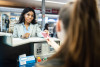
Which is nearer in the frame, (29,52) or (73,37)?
(73,37)

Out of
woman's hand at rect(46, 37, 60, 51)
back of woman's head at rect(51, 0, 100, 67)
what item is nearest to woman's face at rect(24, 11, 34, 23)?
woman's hand at rect(46, 37, 60, 51)

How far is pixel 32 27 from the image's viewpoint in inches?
79.6

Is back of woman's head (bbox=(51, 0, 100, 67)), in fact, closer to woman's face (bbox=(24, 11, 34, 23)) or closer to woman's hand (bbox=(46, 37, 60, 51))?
woman's hand (bbox=(46, 37, 60, 51))

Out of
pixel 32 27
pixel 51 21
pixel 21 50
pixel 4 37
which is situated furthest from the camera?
pixel 51 21

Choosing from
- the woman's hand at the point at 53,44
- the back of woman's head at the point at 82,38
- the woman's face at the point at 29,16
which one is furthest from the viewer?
the woman's face at the point at 29,16

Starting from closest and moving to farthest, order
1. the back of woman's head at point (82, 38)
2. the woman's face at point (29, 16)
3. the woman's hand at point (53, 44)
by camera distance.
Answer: the back of woman's head at point (82, 38), the woman's hand at point (53, 44), the woman's face at point (29, 16)

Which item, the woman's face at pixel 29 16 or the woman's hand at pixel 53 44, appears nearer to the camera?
the woman's hand at pixel 53 44

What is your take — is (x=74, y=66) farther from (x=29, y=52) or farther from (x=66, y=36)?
(x=29, y=52)

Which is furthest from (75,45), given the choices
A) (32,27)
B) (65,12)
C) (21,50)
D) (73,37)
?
(32,27)

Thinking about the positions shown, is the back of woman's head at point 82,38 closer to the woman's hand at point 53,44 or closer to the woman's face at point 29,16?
the woman's hand at point 53,44

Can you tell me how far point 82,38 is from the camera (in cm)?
51

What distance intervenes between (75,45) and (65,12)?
166 millimetres

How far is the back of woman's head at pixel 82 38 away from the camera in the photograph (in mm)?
509

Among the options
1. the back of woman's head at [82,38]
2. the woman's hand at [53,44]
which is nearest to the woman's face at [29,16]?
the woman's hand at [53,44]
